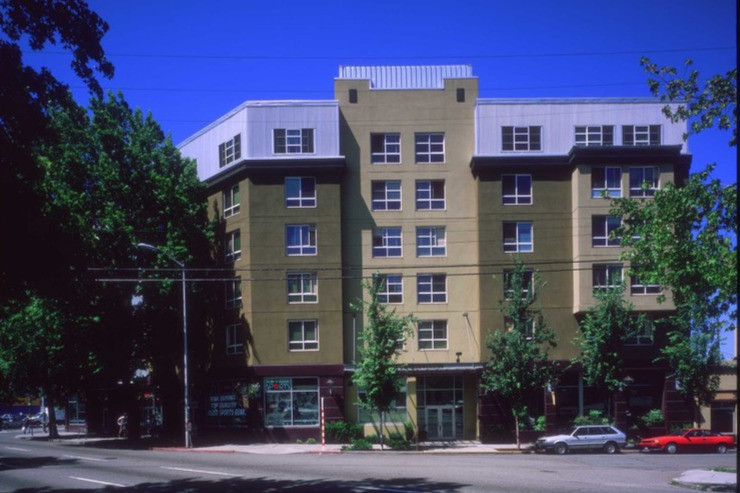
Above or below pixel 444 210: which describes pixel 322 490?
below

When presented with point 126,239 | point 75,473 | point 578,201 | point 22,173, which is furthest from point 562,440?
point 22,173

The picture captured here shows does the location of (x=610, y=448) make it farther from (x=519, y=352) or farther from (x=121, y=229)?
(x=121, y=229)

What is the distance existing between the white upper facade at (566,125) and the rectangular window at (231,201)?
13.3 m

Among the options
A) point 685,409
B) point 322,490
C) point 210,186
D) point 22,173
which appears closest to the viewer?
point 22,173

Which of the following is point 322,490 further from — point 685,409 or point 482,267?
point 685,409

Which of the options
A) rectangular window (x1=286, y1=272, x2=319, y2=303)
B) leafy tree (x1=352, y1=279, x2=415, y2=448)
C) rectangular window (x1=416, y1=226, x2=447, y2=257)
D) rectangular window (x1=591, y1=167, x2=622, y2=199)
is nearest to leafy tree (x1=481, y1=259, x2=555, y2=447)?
leafy tree (x1=352, y1=279, x2=415, y2=448)

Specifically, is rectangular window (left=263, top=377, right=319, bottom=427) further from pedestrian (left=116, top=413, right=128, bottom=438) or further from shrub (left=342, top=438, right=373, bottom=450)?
pedestrian (left=116, top=413, right=128, bottom=438)

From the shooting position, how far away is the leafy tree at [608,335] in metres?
39.7

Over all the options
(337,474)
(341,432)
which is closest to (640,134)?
(341,432)

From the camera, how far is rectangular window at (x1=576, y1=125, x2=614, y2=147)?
1719 inches

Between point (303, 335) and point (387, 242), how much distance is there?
6.70 metres

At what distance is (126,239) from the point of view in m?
42.7

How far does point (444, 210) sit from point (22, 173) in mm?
29171

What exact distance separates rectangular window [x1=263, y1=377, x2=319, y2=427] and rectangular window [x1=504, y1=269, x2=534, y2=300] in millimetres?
10876
